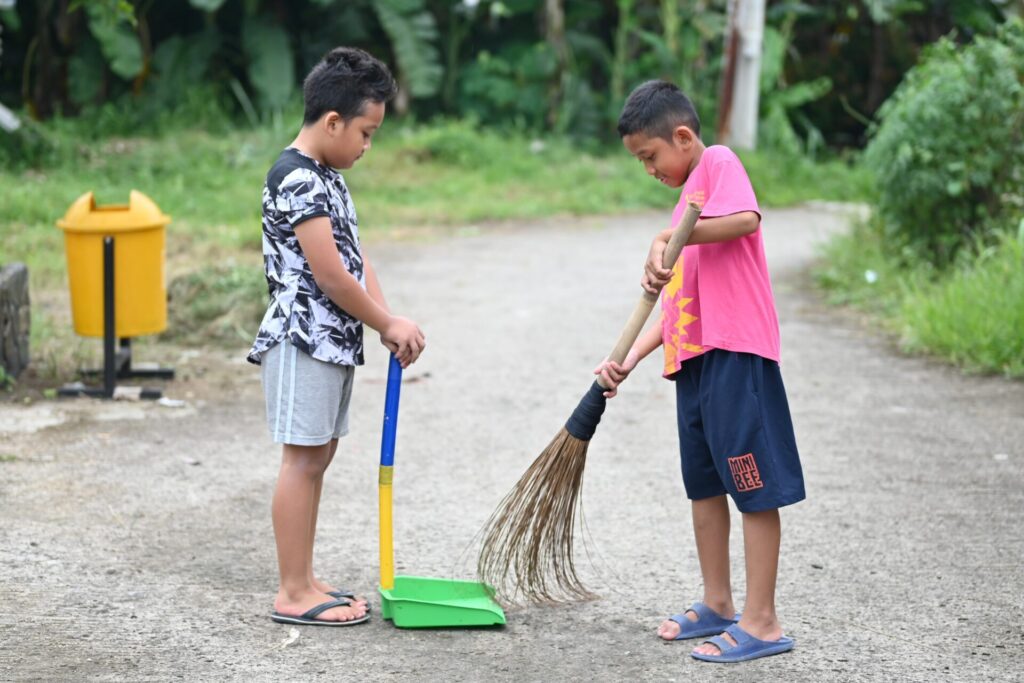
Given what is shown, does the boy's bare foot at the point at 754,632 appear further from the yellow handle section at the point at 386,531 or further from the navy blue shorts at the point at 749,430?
the yellow handle section at the point at 386,531

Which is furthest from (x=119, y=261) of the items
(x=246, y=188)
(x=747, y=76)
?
(x=747, y=76)

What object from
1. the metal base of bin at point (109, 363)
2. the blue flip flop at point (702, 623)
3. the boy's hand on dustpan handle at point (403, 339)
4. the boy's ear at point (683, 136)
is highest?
the boy's ear at point (683, 136)

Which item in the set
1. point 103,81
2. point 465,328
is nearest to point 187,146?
point 103,81

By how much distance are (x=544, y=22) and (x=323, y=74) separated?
13.6 metres

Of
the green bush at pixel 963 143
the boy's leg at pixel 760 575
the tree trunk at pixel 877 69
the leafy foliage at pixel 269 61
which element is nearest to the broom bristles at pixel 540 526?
the boy's leg at pixel 760 575

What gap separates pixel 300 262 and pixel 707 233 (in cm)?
108

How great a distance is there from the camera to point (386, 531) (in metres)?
3.60

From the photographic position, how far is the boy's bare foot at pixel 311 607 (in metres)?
3.58

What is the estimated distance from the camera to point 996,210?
8211 millimetres

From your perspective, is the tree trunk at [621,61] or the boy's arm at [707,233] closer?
the boy's arm at [707,233]

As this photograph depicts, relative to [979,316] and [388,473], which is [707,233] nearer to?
[388,473]

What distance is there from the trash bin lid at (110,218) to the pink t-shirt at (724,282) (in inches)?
135

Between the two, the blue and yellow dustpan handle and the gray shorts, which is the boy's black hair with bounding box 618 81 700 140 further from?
the gray shorts

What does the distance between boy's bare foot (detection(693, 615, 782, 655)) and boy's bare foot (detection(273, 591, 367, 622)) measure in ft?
3.08
